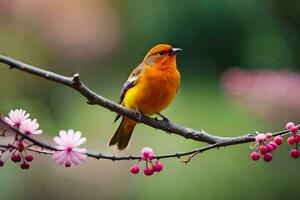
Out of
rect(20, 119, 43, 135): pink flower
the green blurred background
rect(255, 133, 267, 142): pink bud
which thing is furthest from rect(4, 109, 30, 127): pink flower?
the green blurred background

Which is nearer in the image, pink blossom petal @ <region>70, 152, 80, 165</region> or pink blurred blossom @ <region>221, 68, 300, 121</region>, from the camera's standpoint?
pink blossom petal @ <region>70, 152, 80, 165</region>

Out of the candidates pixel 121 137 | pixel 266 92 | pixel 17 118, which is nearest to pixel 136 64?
pixel 266 92

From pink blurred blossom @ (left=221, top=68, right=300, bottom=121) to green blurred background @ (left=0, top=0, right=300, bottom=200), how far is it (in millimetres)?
37

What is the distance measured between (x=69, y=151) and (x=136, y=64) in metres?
3.96

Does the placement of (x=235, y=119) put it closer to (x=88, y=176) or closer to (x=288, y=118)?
(x=288, y=118)

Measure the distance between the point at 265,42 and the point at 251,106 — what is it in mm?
1180

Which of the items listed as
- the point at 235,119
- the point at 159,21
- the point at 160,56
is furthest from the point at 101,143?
the point at 160,56

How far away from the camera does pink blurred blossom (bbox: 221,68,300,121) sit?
4109 mm

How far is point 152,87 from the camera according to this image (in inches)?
82.7

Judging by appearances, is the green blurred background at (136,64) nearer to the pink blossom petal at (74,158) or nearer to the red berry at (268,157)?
the red berry at (268,157)

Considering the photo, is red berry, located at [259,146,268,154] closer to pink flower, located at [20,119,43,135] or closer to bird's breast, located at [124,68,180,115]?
pink flower, located at [20,119,43,135]

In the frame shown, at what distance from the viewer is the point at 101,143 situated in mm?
4078

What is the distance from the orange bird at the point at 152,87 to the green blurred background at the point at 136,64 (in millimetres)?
1406

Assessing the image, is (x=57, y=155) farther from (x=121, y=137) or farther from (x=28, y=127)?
(x=121, y=137)
